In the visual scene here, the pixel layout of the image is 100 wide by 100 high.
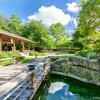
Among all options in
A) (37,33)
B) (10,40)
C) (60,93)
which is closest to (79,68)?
(60,93)

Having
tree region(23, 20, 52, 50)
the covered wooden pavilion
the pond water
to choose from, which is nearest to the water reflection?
the pond water

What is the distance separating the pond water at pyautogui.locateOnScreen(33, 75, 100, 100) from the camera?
12.6 metres

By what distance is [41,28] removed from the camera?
157 ft

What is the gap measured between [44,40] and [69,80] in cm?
2999

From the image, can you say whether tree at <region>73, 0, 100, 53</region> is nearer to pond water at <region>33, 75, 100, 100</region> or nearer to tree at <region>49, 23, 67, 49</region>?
pond water at <region>33, 75, 100, 100</region>

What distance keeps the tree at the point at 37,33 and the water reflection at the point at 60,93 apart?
31.8 meters

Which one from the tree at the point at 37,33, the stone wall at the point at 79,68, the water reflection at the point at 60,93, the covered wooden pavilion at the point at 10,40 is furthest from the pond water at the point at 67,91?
the tree at the point at 37,33

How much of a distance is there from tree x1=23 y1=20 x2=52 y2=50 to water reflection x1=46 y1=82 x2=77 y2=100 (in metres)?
31.8

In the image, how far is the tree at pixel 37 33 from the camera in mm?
47406

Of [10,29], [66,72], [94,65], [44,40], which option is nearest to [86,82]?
[94,65]

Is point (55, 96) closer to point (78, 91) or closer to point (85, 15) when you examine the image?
point (78, 91)

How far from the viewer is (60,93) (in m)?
13.5

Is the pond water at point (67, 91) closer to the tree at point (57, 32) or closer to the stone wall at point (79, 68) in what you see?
the stone wall at point (79, 68)

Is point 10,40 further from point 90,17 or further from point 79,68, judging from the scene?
point 79,68
